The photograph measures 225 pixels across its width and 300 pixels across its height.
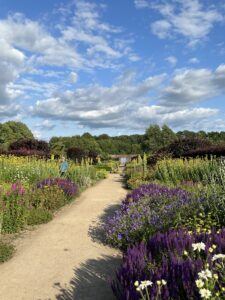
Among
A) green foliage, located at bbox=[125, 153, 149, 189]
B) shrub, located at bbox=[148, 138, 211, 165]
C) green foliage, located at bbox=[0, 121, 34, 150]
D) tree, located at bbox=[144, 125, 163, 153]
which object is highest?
green foliage, located at bbox=[0, 121, 34, 150]

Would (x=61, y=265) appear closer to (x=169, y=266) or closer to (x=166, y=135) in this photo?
(x=169, y=266)

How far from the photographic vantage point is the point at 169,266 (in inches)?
132

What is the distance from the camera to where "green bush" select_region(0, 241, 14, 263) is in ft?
18.4

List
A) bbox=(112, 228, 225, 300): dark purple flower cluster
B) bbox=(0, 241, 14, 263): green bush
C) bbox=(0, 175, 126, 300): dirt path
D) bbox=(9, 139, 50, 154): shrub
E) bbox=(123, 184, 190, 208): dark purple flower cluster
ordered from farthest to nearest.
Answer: bbox=(9, 139, 50, 154): shrub → bbox=(123, 184, 190, 208): dark purple flower cluster → bbox=(0, 241, 14, 263): green bush → bbox=(0, 175, 126, 300): dirt path → bbox=(112, 228, 225, 300): dark purple flower cluster

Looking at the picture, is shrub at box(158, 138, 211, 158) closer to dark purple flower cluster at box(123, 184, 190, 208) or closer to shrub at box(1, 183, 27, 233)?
dark purple flower cluster at box(123, 184, 190, 208)

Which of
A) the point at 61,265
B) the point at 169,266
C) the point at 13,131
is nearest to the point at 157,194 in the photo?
the point at 61,265

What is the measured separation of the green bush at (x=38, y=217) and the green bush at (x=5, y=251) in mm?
1701

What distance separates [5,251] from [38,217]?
2205 mm

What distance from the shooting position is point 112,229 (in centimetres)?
650

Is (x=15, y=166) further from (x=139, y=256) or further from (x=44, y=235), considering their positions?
(x=139, y=256)

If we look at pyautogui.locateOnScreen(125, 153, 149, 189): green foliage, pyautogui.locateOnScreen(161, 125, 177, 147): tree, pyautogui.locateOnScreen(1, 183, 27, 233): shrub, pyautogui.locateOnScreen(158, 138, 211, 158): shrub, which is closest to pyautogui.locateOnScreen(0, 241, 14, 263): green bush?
pyautogui.locateOnScreen(1, 183, 27, 233): shrub

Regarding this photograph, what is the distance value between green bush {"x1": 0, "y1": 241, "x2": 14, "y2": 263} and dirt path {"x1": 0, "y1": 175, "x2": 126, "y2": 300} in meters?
0.11

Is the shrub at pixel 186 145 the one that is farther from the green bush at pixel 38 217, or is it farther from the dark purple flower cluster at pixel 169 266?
the dark purple flower cluster at pixel 169 266

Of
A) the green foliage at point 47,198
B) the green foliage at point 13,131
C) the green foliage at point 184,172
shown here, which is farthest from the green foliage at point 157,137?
the green foliage at point 47,198
